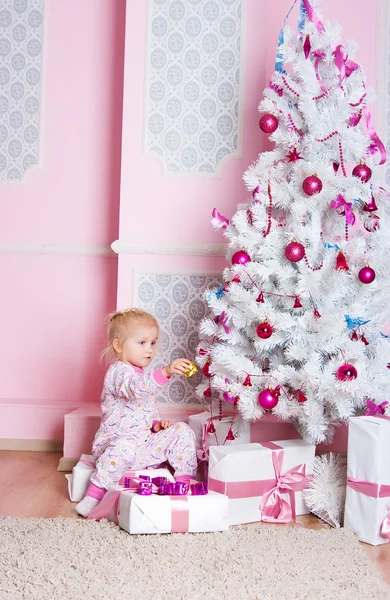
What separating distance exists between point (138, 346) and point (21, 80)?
1.64 meters

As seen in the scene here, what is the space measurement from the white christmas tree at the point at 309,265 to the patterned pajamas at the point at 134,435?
22 cm

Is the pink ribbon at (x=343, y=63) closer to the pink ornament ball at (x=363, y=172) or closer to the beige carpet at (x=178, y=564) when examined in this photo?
the pink ornament ball at (x=363, y=172)

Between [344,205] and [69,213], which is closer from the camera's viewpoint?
[344,205]

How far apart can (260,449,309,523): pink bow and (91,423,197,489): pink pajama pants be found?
306 millimetres

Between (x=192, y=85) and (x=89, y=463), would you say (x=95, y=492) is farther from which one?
(x=192, y=85)

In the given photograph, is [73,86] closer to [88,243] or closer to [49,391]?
[88,243]

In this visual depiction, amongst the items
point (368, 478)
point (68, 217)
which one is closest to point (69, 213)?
point (68, 217)

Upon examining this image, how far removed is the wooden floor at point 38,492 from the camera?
2.00m

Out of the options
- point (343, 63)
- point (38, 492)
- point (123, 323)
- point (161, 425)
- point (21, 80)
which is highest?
point (21, 80)

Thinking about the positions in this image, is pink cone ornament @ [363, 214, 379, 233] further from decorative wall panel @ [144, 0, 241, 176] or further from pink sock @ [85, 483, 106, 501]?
pink sock @ [85, 483, 106, 501]

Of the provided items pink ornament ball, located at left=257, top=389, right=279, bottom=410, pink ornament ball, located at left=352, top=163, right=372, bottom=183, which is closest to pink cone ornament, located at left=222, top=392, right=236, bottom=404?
pink ornament ball, located at left=257, top=389, right=279, bottom=410

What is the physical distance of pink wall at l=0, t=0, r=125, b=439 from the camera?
328cm

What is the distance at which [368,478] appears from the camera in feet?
6.64

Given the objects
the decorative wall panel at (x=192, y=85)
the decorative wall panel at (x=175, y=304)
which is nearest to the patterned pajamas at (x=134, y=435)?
the decorative wall panel at (x=175, y=304)
